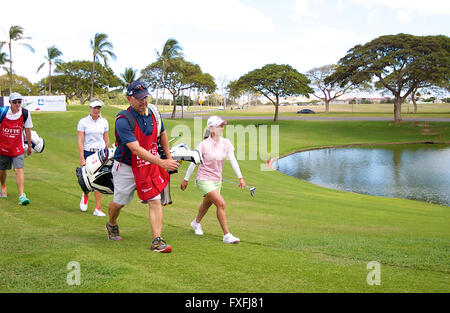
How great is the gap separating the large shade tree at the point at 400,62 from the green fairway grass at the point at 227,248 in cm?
4468

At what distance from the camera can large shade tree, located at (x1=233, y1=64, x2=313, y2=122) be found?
6253cm

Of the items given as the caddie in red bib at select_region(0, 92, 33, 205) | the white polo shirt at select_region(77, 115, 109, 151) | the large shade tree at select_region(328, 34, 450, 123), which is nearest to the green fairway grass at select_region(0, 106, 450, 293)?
the caddie in red bib at select_region(0, 92, 33, 205)

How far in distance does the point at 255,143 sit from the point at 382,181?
68.7 ft

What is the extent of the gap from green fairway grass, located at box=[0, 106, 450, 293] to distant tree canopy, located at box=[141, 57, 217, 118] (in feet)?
182

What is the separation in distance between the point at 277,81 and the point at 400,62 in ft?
58.6

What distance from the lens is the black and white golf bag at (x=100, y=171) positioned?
650 centimetres

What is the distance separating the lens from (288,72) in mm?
63500

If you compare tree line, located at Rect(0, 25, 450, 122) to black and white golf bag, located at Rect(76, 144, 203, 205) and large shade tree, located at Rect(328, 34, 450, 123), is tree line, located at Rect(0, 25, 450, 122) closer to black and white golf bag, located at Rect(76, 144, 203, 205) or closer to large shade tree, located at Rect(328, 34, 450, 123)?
large shade tree, located at Rect(328, 34, 450, 123)

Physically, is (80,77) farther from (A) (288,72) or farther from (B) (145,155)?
(B) (145,155)

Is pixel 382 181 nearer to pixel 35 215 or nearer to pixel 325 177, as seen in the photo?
pixel 325 177

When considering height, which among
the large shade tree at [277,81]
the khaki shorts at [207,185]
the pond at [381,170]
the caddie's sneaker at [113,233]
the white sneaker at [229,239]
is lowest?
the pond at [381,170]

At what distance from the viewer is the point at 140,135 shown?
5.63 metres

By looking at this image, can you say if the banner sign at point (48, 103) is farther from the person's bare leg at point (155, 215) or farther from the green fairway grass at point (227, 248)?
the person's bare leg at point (155, 215)

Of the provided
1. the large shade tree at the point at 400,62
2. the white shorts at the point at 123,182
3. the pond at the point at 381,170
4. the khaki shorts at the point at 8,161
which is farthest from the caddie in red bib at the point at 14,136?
the large shade tree at the point at 400,62
